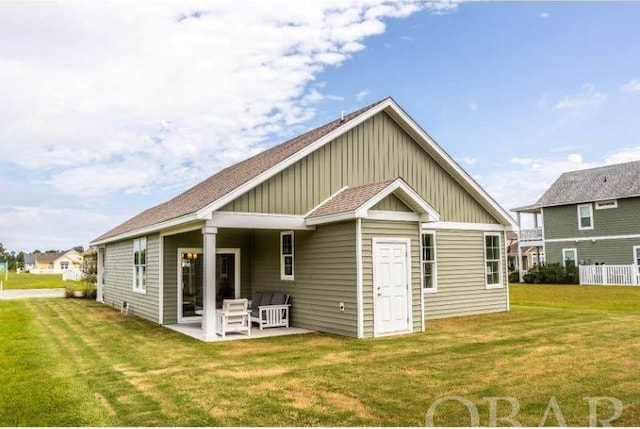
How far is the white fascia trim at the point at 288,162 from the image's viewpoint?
37.0ft

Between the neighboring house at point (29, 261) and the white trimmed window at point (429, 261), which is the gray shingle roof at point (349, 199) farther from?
the neighboring house at point (29, 261)

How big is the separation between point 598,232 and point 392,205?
24.0m

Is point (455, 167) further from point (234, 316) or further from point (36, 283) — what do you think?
point (36, 283)

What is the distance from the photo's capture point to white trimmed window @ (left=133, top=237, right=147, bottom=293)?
1638 cm

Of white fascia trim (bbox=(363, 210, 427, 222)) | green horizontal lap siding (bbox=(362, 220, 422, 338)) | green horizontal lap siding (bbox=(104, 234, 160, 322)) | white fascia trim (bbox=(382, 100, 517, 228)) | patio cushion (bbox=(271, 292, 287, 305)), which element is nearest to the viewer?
green horizontal lap siding (bbox=(362, 220, 422, 338))

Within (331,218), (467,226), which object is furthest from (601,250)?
(331,218)

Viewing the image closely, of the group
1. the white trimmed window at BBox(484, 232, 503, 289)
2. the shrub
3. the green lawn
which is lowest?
the green lawn

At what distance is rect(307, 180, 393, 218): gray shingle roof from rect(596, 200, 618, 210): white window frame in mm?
23284

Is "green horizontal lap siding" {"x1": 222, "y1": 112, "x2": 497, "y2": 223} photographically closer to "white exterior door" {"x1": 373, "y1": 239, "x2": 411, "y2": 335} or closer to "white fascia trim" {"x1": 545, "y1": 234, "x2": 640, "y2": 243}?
"white exterior door" {"x1": 373, "y1": 239, "x2": 411, "y2": 335}

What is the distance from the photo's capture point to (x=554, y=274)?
31.2 metres

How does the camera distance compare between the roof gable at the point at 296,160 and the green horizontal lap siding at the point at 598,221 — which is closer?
the roof gable at the point at 296,160

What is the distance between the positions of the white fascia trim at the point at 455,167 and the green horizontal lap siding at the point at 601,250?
55.5 ft

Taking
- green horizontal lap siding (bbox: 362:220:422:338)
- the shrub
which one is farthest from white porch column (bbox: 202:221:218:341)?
the shrub

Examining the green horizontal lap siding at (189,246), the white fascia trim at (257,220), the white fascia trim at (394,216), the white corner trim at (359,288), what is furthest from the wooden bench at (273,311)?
the white fascia trim at (394,216)
